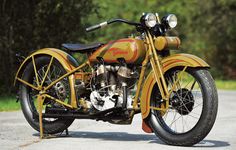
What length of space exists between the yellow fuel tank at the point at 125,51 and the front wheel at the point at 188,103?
419 mm

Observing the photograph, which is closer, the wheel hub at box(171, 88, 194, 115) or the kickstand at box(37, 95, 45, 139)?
the wheel hub at box(171, 88, 194, 115)

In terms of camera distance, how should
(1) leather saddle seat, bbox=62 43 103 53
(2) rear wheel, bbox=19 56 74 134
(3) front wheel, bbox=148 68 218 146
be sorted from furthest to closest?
(2) rear wheel, bbox=19 56 74 134, (1) leather saddle seat, bbox=62 43 103 53, (3) front wheel, bbox=148 68 218 146

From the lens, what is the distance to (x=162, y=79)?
8953mm

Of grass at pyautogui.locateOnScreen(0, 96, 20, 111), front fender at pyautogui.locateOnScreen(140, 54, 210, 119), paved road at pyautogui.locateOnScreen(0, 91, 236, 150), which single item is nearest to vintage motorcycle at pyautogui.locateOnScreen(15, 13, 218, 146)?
front fender at pyautogui.locateOnScreen(140, 54, 210, 119)

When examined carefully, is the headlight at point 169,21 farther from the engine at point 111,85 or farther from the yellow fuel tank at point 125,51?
the engine at point 111,85

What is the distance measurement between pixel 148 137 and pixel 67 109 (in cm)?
113

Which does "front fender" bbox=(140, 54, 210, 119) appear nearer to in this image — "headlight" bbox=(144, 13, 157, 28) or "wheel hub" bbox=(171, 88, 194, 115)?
"wheel hub" bbox=(171, 88, 194, 115)

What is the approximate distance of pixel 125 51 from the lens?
925 centimetres

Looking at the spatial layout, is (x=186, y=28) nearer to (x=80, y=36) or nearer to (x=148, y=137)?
(x=80, y=36)

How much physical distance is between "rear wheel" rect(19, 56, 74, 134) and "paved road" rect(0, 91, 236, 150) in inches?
8.0

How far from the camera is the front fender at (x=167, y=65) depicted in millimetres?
8727

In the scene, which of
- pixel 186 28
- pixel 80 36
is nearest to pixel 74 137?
pixel 80 36

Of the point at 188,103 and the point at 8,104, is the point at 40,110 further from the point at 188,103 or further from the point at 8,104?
the point at 8,104

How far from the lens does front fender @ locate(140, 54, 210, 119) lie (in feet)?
28.6
